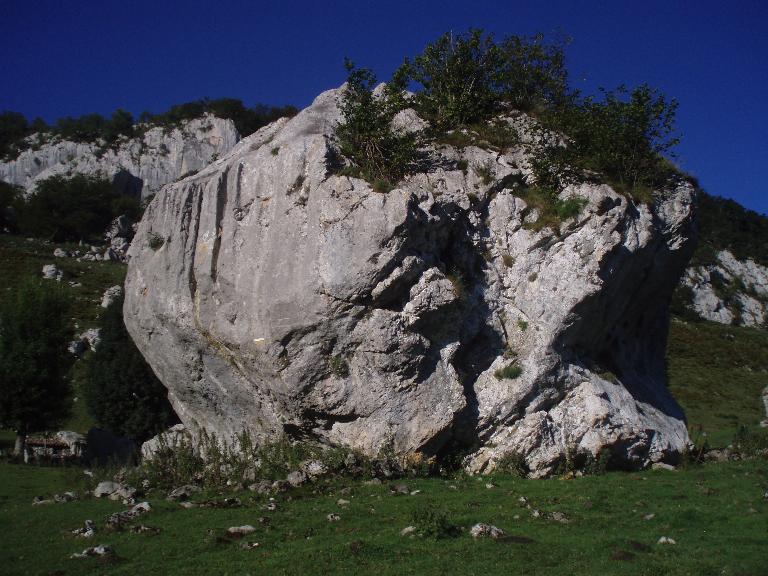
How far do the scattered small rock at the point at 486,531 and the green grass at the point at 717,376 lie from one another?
1975cm

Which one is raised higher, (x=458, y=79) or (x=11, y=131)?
(x=11, y=131)

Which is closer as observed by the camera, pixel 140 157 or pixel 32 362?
pixel 32 362

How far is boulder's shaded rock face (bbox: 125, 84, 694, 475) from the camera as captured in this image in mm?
17984

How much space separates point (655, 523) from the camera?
13.2 m

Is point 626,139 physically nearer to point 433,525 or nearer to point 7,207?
point 433,525

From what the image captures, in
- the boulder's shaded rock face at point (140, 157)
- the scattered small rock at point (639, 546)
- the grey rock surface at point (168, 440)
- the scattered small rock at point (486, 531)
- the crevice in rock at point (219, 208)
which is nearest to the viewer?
the scattered small rock at point (639, 546)

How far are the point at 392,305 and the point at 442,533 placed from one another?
23.8 feet

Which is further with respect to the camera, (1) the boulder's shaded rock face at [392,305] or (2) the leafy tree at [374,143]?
(2) the leafy tree at [374,143]

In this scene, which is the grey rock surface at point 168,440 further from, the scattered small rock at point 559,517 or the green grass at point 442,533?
the scattered small rock at point 559,517

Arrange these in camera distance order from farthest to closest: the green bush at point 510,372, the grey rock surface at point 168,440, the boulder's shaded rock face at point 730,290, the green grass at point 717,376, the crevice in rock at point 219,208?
the boulder's shaded rock face at point 730,290 < the green grass at point 717,376 < the grey rock surface at point 168,440 < the crevice in rock at point 219,208 < the green bush at point 510,372

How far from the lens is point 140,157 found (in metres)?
127

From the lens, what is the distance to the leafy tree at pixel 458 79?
77.6ft

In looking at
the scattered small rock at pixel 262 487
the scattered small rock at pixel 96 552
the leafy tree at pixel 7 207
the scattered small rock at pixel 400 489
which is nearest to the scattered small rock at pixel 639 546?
the scattered small rock at pixel 400 489

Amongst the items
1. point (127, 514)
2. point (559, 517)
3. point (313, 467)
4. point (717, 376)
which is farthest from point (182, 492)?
point (717, 376)
